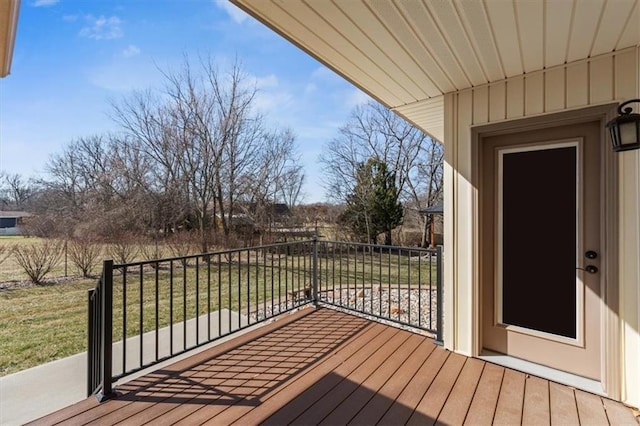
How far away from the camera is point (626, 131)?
169 cm

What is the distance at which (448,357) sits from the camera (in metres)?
2.54

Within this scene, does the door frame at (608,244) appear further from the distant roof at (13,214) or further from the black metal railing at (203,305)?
the distant roof at (13,214)

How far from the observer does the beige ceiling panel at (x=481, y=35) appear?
1543mm

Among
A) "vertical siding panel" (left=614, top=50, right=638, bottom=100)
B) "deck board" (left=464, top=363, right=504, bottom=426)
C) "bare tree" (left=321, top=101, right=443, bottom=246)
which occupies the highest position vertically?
"bare tree" (left=321, top=101, right=443, bottom=246)

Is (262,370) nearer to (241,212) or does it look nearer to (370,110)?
(241,212)

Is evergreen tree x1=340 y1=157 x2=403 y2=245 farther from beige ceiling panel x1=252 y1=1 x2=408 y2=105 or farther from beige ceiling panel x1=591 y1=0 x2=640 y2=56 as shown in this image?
beige ceiling panel x1=591 y1=0 x2=640 y2=56

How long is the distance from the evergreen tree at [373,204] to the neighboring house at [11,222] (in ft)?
33.5

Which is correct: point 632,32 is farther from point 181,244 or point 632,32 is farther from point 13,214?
point 13,214

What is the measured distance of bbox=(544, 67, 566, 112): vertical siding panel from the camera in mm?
2139

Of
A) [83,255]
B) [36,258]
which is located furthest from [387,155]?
[36,258]

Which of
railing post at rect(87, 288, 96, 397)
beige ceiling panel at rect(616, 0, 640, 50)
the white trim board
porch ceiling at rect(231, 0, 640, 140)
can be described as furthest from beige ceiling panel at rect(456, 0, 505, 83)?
railing post at rect(87, 288, 96, 397)

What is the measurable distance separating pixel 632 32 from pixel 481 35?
84cm

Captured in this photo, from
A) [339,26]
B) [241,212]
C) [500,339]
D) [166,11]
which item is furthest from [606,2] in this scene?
[241,212]

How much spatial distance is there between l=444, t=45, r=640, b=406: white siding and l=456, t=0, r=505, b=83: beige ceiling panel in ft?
0.89
